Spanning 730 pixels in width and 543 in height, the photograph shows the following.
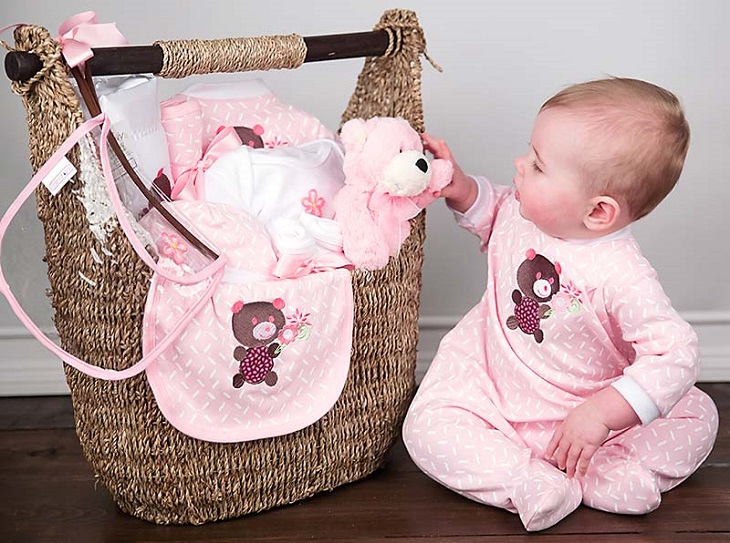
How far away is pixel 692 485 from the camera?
5.07 feet

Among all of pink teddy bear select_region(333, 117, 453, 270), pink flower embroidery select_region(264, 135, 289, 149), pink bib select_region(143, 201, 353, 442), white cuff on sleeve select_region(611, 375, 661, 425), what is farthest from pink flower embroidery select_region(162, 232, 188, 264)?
white cuff on sleeve select_region(611, 375, 661, 425)

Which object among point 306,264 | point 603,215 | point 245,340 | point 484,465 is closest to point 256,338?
point 245,340

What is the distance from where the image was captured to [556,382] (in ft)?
4.99

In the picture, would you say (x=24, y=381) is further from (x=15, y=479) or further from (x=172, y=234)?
(x=172, y=234)

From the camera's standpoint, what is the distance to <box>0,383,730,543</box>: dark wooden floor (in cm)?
142

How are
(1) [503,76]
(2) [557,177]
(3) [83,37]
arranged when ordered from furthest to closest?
(1) [503,76], (2) [557,177], (3) [83,37]

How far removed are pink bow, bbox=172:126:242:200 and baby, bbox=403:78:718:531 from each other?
1.01ft

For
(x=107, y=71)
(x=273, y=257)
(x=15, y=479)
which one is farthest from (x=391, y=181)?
(x=15, y=479)

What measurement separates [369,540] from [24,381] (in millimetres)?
859

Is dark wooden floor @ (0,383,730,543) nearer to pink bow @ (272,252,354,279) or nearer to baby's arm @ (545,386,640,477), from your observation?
baby's arm @ (545,386,640,477)

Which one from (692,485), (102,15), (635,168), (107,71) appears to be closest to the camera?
(107,71)

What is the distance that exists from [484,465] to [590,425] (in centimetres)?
16

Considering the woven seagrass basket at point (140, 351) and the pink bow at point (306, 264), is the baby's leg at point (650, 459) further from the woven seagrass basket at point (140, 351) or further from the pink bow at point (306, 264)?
the pink bow at point (306, 264)

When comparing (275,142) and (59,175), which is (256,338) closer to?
(59,175)
